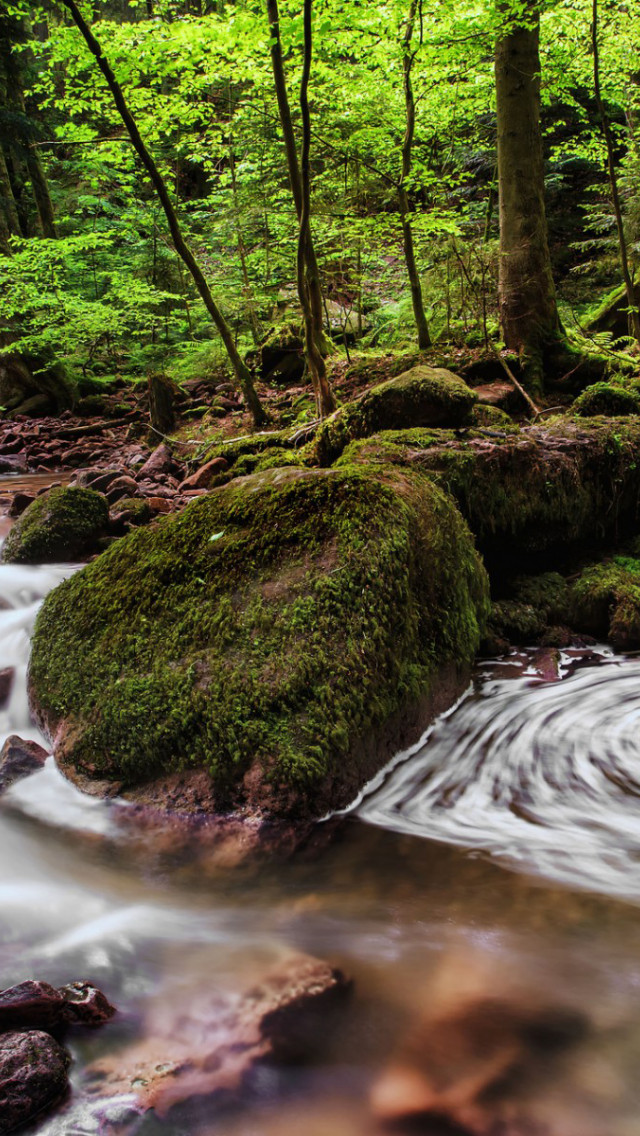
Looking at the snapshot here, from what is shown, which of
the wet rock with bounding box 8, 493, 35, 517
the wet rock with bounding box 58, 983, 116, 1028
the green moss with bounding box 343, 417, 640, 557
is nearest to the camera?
the wet rock with bounding box 58, 983, 116, 1028

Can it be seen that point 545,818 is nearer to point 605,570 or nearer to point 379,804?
point 379,804

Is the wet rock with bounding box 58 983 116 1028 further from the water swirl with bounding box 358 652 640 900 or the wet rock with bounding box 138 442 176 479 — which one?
the wet rock with bounding box 138 442 176 479

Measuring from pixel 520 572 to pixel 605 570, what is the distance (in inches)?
24.8

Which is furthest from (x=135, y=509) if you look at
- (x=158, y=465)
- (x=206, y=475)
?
(x=158, y=465)

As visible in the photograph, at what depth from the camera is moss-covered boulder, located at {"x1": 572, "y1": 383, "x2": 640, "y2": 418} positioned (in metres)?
5.96

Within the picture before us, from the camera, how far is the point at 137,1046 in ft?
5.88

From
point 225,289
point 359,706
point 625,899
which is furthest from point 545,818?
point 225,289

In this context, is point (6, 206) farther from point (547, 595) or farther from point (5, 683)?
point (547, 595)

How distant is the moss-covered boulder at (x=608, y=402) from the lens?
19.5ft

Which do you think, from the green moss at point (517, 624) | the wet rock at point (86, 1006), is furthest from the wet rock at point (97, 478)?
the wet rock at point (86, 1006)

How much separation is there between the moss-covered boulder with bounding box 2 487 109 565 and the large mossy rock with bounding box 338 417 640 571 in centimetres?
252

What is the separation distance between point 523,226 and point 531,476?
12.3 ft

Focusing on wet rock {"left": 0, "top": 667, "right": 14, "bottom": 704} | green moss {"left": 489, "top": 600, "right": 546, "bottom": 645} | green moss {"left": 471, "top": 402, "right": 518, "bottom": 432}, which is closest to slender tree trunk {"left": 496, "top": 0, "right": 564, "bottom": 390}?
green moss {"left": 471, "top": 402, "right": 518, "bottom": 432}

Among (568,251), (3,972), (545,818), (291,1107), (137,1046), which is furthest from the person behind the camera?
(568,251)
